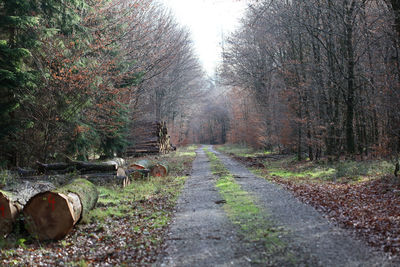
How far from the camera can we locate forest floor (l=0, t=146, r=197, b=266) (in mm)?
4992

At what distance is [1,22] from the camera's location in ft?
35.0

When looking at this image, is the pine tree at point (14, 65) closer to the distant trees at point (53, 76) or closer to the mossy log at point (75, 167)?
the distant trees at point (53, 76)

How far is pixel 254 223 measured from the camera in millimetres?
6219

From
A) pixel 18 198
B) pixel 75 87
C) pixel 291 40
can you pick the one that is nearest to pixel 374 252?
pixel 18 198

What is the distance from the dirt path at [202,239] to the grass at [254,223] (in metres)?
0.23

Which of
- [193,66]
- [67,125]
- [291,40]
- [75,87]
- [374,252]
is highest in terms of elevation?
[193,66]

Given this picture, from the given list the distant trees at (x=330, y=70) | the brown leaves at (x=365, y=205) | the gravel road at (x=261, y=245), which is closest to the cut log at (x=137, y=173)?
the gravel road at (x=261, y=245)

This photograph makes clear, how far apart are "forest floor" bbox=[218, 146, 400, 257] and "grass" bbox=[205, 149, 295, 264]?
1.32m

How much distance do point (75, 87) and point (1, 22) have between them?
3.11 meters

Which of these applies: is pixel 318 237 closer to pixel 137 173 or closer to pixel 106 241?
pixel 106 241

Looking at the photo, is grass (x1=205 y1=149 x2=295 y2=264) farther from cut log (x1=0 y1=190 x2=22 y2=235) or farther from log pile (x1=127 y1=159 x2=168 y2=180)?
log pile (x1=127 y1=159 x2=168 y2=180)

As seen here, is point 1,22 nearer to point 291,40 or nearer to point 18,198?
point 18,198

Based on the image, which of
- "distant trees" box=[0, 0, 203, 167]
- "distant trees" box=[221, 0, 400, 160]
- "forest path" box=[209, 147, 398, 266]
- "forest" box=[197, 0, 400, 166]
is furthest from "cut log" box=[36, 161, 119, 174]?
"forest" box=[197, 0, 400, 166]

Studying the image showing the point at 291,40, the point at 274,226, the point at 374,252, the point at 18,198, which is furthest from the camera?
the point at 291,40
